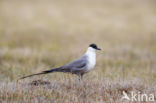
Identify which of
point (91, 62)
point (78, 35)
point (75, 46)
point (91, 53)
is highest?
point (78, 35)

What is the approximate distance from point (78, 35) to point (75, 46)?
2145mm

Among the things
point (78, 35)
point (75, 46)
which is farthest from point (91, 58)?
point (78, 35)

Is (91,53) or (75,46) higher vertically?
(75,46)

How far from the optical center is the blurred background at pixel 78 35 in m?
11.4

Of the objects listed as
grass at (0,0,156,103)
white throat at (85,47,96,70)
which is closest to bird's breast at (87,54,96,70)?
white throat at (85,47,96,70)

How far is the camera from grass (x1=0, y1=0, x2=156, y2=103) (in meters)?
7.21

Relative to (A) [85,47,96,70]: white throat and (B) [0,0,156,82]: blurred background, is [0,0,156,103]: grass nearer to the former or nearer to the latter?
(B) [0,0,156,82]: blurred background

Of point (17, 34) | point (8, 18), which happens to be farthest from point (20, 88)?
point (8, 18)

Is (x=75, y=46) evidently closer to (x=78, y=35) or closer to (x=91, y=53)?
(x=78, y=35)

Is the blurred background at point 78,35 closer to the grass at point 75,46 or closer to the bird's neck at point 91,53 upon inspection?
the grass at point 75,46

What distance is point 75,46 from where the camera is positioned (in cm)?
1553

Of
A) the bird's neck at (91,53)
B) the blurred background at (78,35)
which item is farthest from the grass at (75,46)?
the bird's neck at (91,53)

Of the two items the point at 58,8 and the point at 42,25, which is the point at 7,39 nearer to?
the point at 42,25

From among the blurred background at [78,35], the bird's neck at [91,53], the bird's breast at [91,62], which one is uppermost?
the blurred background at [78,35]
